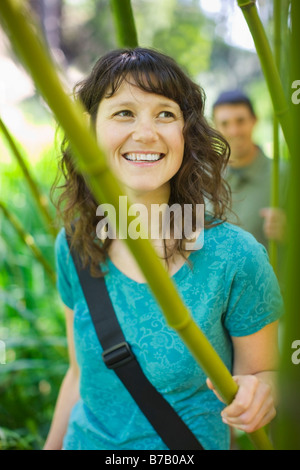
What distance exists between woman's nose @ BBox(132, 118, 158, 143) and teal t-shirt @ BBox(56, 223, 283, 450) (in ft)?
0.65

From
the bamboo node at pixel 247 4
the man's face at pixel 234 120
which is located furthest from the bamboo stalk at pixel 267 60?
the man's face at pixel 234 120

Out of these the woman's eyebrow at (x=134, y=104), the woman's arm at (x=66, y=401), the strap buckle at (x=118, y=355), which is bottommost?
the woman's arm at (x=66, y=401)

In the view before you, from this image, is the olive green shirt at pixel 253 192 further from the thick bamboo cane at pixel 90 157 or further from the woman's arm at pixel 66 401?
the thick bamboo cane at pixel 90 157

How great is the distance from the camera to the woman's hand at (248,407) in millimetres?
638

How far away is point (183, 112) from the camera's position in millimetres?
865

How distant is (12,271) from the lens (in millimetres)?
2100

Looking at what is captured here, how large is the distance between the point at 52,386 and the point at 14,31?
5.33 feet

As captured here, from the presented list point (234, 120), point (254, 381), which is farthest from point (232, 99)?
point (254, 381)

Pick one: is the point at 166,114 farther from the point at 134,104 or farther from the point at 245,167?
the point at 245,167

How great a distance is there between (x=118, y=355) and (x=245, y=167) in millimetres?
1229

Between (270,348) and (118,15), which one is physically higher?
(118,15)

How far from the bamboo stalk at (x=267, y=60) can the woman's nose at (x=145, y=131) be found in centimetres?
19
